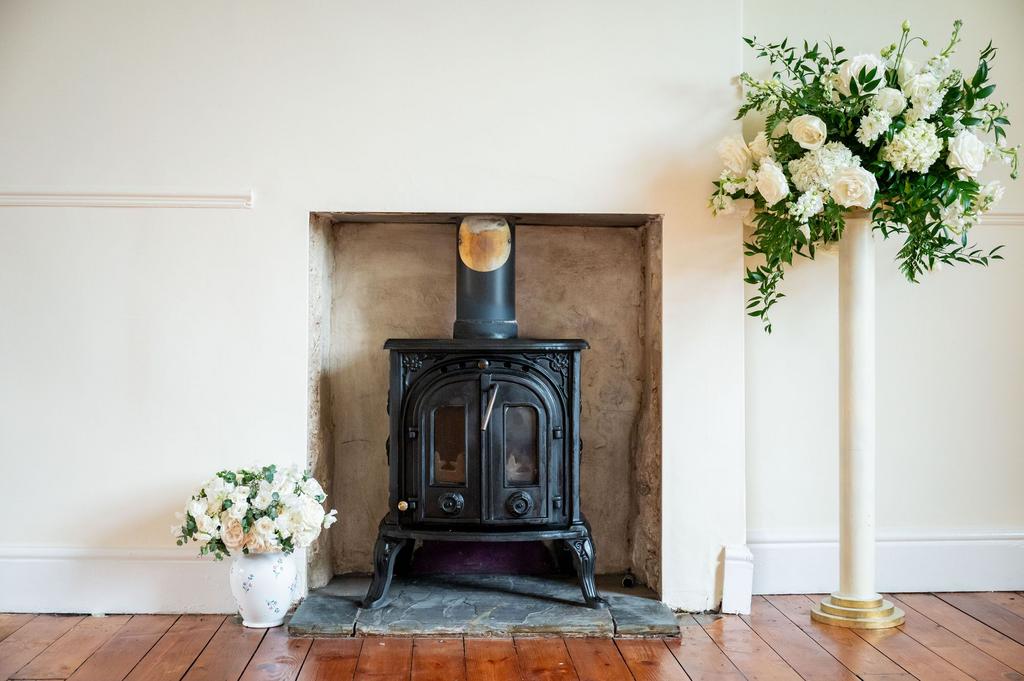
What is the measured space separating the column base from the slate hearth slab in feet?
1.66

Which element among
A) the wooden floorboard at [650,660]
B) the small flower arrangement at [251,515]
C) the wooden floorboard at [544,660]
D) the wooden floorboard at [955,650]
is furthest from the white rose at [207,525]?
the wooden floorboard at [955,650]

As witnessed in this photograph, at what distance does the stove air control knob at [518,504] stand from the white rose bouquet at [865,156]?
1.01m

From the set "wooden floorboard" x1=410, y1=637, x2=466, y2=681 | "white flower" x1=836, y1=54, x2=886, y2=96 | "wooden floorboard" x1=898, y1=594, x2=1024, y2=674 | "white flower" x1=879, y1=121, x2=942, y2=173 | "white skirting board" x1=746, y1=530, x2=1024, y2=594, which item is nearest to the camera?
"wooden floorboard" x1=410, y1=637, x2=466, y2=681

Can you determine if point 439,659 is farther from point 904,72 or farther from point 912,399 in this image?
point 904,72

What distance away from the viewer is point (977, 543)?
3.16m

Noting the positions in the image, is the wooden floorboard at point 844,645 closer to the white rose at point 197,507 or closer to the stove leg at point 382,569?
the stove leg at point 382,569

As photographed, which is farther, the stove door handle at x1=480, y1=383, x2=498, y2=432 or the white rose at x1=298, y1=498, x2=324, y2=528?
the stove door handle at x1=480, y1=383, x2=498, y2=432

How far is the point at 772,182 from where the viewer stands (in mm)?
2682

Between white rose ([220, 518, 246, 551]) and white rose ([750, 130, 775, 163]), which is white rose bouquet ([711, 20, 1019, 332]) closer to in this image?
white rose ([750, 130, 775, 163])

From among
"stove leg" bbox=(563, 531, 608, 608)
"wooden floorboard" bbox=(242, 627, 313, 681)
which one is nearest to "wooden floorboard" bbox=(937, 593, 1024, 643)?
"stove leg" bbox=(563, 531, 608, 608)

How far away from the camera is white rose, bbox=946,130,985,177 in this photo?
8.64ft

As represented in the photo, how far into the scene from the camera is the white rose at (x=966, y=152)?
263 cm

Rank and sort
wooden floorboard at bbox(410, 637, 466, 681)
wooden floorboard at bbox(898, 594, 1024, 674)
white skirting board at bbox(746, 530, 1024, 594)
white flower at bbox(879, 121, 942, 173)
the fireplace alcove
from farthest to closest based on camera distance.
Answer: the fireplace alcove
white skirting board at bbox(746, 530, 1024, 594)
white flower at bbox(879, 121, 942, 173)
wooden floorboard at bbox(898, 594, 1024, 674)
wooden floorboard at bbox(410, 637, 466, 681)

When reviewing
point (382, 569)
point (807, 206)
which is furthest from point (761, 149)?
point (382, 569)
